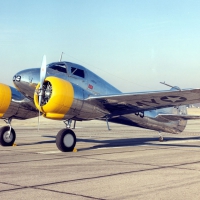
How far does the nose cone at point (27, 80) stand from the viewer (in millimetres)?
13461

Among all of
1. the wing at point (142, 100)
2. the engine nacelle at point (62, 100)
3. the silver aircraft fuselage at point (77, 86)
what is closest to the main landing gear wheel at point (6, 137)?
the silver aircraft fuselage at point (77, 86)

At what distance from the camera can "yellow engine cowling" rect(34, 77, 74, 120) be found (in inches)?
491

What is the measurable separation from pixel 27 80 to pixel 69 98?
72.9 inches

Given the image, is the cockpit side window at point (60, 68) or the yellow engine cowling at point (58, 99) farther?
the cockpit side window at point (60, 68)

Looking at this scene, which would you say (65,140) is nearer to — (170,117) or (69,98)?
(69,98)

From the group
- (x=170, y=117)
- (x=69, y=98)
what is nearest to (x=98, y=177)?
(x=69, y=98)

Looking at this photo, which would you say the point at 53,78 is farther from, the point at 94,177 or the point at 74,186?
the point at 74,186

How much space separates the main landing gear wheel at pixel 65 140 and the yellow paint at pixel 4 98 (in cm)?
353

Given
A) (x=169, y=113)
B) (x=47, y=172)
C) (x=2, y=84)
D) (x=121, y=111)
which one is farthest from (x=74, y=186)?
(x=169, y=113)

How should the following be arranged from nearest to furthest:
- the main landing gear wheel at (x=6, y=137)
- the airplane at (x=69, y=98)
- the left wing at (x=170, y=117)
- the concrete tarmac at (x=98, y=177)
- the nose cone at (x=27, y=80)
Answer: the concrete tarmac at (x=98, y=177), the airplane at (x=69, y=98), the nose cone at (x=27, y=80), the main landing gear wheel at (x=6, y=137), the left wing at (x=170, y=117)

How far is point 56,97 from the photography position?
1245cm

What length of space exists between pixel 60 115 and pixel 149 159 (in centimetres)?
355

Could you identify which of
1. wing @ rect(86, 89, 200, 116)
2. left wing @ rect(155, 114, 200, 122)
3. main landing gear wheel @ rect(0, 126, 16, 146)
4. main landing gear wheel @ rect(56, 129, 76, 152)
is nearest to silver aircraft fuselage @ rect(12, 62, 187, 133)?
wing @ rect(86, 89, 200, 116)

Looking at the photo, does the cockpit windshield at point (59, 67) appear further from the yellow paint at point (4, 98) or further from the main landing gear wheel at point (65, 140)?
the yellow paint at point (4, 98)
